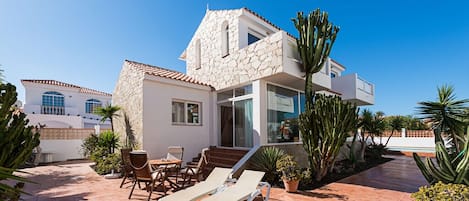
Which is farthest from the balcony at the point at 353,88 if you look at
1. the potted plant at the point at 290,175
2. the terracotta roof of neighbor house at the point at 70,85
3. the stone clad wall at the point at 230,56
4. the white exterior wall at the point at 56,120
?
the terracotta roof of neighbor house at the point at 70,85

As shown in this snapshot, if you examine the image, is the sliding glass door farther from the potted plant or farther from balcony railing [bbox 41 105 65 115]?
balcony railing [bbox 41 105 65 115]

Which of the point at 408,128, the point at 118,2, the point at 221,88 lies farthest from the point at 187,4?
the point at 408,128

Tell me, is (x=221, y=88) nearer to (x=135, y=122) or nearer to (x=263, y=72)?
(x=263, y=72)

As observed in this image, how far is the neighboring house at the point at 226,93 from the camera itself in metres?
11.5

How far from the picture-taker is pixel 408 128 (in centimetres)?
2586

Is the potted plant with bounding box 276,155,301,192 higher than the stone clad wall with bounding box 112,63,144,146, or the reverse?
the stone clad wall with bounding box 112,63,144,146

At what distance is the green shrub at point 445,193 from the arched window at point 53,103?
3149 cm

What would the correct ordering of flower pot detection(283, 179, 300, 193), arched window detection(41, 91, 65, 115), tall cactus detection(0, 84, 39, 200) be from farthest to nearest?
arched window detection(41, 91, 65, 115)
flower pot detection(283, 179, 300, 193)
tall cactus detection(0, 84, 39, 200)

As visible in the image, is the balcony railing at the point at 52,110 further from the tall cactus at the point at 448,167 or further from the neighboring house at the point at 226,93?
the tall cactus at the point at 448,167

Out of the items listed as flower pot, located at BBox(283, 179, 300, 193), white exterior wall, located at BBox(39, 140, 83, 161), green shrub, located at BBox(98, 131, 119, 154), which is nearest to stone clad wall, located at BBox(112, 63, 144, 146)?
green shrub, located at BBox(98, 131, 119, 154)

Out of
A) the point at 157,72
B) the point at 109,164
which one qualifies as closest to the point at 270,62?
the point at 157,72

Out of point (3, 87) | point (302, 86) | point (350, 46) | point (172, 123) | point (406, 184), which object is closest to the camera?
point (3, 87)

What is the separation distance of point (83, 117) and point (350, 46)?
30.5 metres

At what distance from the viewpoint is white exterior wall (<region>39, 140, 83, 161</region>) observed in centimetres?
1770
